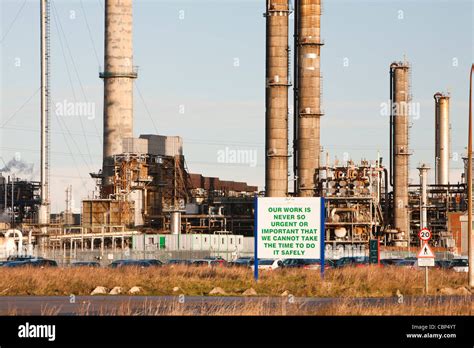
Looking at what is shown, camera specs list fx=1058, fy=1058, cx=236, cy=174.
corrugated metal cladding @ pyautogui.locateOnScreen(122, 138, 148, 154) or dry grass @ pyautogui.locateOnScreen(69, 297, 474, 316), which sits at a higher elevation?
corrugated metal cladding @ pyautogui.locateOnScreen(122, 138, 148, 154)

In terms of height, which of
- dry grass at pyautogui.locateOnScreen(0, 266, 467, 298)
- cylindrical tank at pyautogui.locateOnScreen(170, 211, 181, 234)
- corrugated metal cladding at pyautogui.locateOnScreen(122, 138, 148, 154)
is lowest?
dry grass at pyautogui.locateOnScreen(0, 266, 467, 298)

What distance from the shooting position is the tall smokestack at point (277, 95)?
7925 cm

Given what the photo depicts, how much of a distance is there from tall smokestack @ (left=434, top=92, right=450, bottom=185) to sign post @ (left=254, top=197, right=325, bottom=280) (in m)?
66.8

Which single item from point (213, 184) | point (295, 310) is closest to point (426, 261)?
point (295, 310)

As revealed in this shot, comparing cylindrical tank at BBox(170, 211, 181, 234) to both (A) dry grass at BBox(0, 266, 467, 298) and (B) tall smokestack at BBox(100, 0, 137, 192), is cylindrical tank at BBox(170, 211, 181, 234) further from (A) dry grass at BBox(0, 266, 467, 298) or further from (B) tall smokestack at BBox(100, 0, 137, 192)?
(A) dry grass at BBox(0, 266, 467, 298)

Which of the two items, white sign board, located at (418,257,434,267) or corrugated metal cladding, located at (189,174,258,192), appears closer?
white sign board, located at (418,257,434,267)

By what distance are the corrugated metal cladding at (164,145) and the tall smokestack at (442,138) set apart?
2727cm

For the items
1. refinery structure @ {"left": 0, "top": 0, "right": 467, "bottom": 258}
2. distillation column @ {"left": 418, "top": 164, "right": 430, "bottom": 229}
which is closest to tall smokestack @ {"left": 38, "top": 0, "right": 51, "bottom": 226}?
refinery structure @ {"left": 0, "top": 0, "right": 467, "bottom": 258}

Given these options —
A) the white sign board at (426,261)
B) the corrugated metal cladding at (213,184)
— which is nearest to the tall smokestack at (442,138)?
the corrugated metal cladding at (213,184)

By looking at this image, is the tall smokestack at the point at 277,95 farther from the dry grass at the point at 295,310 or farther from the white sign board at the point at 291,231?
the dry grass at the point at 295,310

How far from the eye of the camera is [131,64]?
91.5m

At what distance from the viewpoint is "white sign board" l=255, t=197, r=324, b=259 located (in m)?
38.8

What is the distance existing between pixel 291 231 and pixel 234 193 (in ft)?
191
